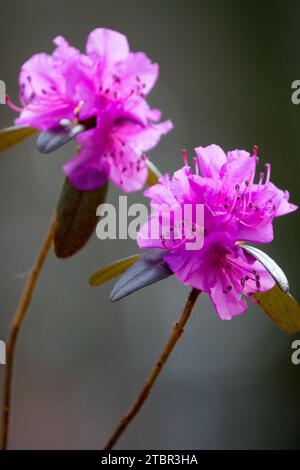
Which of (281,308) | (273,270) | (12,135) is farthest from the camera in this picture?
(12,135)

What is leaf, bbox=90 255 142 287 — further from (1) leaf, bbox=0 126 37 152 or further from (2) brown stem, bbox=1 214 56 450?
(1) leaf, bbox=0 126 37 152

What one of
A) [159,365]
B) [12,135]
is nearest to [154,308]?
[12,135]

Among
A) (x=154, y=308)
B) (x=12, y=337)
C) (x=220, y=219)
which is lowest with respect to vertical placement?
(x=154, y=308)

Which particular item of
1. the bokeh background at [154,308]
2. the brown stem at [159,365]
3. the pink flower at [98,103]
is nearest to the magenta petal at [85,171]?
the pink flower at [98,103]

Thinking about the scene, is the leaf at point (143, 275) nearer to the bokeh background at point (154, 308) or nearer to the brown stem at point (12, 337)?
the brown stem at point (12, 337)

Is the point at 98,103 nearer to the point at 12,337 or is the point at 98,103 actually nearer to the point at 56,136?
the point at 56,136
